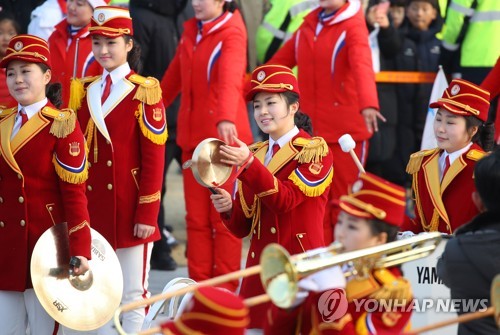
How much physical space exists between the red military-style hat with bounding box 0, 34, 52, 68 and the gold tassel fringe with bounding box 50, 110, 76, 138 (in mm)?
418

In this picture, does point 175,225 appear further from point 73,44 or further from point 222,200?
point 222,200

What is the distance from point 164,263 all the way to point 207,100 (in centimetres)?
157

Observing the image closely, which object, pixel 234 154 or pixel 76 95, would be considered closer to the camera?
pixel 234 154

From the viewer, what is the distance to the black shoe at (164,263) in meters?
10.8

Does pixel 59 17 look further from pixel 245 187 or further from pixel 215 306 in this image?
pixel 215 306

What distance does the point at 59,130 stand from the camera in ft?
23.6

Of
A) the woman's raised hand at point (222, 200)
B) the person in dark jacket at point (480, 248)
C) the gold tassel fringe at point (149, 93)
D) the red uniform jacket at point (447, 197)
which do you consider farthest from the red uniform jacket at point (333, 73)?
the person in dark jacket at point (480, 248)

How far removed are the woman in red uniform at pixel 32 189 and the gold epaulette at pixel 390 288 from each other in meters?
2.32

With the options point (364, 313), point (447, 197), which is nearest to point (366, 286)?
point (364, 313)

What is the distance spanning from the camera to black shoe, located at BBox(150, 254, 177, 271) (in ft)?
35.3

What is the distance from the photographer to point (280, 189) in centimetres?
678

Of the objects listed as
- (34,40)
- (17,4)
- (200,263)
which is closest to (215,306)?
(34,40)

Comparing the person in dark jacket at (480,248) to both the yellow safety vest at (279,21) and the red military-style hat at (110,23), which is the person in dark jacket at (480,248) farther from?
the yellow safety vest at (279,21)

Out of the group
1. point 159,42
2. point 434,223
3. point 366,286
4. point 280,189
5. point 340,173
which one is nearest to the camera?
point 366,286
